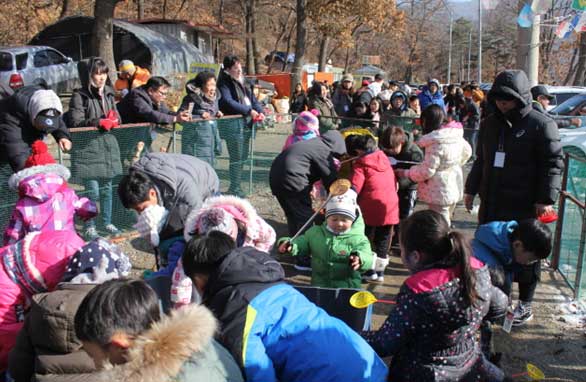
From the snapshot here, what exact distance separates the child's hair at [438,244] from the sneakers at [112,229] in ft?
13.2

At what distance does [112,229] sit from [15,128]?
4.92 feet

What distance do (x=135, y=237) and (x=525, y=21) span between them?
257 inches

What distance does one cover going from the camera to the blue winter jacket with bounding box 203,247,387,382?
6.72 feet

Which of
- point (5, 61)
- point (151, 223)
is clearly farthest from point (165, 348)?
point (5, 61)

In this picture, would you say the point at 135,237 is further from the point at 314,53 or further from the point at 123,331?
the point at 314,53

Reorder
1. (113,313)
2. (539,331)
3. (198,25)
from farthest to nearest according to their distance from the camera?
(198,25) → (539,331) → (113,313)

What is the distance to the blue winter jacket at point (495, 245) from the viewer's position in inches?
128

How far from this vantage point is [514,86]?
12.2 feet

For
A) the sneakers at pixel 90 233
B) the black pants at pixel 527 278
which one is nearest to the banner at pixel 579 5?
the black pants at pixel 527 278

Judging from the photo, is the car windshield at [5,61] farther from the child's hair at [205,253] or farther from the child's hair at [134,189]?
the child's hair at [205,253]

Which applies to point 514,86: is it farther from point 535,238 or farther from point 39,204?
point 39,204

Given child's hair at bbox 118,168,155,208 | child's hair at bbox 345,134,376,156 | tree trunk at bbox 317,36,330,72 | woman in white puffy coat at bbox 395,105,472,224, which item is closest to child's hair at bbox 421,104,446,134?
woman in white puffy coat at bbox 395,105,472,224

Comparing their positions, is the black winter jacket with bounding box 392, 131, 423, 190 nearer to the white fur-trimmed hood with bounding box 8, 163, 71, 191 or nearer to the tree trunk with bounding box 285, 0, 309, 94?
the white fur-trimmed hood with bounding box 8, 163, 71, 191

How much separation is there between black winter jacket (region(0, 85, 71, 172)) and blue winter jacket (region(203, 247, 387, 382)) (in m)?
3.24
